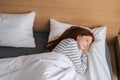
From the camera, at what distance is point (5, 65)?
Answer: 1.34 meters

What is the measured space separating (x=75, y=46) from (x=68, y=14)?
1.55ft

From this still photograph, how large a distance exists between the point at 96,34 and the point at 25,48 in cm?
63

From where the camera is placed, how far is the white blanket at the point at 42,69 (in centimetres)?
121

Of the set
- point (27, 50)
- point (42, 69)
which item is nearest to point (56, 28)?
point (27, 50)

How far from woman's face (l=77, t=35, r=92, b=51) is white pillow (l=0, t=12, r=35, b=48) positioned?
0.45 metres

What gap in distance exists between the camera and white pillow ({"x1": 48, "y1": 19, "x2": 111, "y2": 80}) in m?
1.38

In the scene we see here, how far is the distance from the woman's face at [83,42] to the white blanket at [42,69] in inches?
7.1

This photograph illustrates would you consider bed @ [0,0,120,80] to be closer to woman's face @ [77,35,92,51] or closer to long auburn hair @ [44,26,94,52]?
long auburn hair @ [44,26,94,52]

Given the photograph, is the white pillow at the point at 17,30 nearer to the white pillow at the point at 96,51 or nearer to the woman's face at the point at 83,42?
the white pillow at the point at 96,51

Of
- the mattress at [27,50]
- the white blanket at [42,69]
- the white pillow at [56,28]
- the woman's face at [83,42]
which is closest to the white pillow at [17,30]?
the mattress at [27,50]

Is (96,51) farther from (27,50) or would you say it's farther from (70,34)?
(27,50)

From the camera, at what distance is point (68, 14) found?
1777 millimetres

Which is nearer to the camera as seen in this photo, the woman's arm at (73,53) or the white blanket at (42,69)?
the white blanket at (42,69)

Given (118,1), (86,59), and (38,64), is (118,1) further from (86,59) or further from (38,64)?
(38,64)
